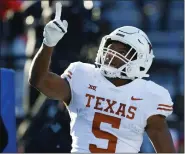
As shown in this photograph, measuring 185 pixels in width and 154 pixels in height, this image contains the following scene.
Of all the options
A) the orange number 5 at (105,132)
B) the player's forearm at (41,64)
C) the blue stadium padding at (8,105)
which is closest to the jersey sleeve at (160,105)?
the orange number 5 at (105,132)

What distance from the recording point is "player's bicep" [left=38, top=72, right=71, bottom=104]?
114 inches

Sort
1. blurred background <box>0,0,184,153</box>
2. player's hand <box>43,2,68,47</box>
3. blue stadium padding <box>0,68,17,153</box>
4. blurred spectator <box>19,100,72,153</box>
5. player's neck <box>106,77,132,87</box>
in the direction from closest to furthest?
player's hand <box>43,2,68,47</box>
player's neck <box>106,77,132,87</box>
blue stadium padding <box>0,68,17,153</box>
blurred spectator <box>19,100,72,153</box>
blurred background <box>0,0,184,153</box>

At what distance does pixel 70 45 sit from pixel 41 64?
2.63 metres

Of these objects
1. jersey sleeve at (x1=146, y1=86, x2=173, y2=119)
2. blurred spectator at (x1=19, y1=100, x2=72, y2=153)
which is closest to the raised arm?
jersey sleeve at (x1=146, y1=86, x2=173, y2=119)

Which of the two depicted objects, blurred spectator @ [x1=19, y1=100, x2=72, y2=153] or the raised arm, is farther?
blurred spectator @ [x1=19, y1=100, x2=72, y2=153]

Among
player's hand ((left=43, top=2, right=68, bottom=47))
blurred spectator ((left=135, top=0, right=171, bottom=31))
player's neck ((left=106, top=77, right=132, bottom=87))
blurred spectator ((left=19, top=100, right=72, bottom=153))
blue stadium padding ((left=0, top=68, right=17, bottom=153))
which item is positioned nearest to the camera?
player's hand ((left=43, top=2, right=68, bottom=47))

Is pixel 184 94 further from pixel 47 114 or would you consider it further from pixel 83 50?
pixel 47 114

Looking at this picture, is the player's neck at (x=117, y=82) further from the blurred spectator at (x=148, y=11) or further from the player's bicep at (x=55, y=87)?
the blurred spectator at (x=148, y=11)

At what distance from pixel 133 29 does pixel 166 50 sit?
393 centimetres

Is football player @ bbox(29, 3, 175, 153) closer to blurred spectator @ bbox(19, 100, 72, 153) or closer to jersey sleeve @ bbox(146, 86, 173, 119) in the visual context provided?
jersey sleeve @ bbox(146, 86, 173, 119)

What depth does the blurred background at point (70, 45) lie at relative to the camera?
4688 mm

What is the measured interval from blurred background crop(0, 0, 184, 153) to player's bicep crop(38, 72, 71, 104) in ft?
4.07

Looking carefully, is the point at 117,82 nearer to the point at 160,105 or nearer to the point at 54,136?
the point at 160,105

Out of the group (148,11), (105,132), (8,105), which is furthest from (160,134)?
(148,11)
